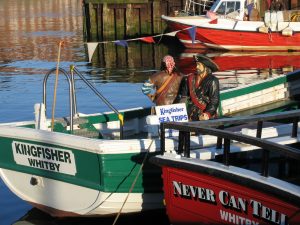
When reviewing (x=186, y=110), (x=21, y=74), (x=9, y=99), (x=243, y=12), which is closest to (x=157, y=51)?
(x=243, y=12)

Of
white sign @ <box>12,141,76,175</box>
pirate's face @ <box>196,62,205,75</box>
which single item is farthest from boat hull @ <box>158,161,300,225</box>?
pirate's face @ <box>196,62,205,75</box>

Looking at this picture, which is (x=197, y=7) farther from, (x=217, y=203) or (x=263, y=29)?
(x=217, y=203)

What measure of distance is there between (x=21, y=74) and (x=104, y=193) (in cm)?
1943

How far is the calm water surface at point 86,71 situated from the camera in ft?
32.9

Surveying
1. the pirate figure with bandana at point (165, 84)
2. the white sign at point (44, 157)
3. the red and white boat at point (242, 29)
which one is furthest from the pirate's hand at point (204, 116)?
the red and white boat at point (242, 29)

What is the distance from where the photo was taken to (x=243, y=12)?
3102 cm

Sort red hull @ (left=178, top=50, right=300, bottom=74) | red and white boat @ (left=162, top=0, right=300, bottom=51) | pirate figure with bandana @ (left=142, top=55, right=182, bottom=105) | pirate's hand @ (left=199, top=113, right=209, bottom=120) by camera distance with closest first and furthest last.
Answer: pirate's hand @ (left=199, top=113, right=209, bottom=120) < pirate figure with bandana @ (left=142, top=55, right=182, bottom=105) < red hull @ (left=178, top=50, right=300, bottom=74) < red and white boat @ (left=162, top=0, right=300, bottom=51)

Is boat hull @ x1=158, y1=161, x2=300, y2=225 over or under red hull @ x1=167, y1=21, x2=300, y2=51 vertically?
over

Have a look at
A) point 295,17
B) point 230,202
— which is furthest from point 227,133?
point 295,17

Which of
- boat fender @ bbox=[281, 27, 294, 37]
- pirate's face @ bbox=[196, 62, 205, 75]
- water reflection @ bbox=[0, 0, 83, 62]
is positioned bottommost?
water reflection @ bbox=[0, 0, 83, 62]

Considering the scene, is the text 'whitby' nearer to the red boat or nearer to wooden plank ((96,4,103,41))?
the red boat

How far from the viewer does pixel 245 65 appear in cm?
2750

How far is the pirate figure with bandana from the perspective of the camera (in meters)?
9.60

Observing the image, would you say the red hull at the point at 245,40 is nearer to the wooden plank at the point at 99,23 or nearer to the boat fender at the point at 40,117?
the wooden plank at the point at 99,23
